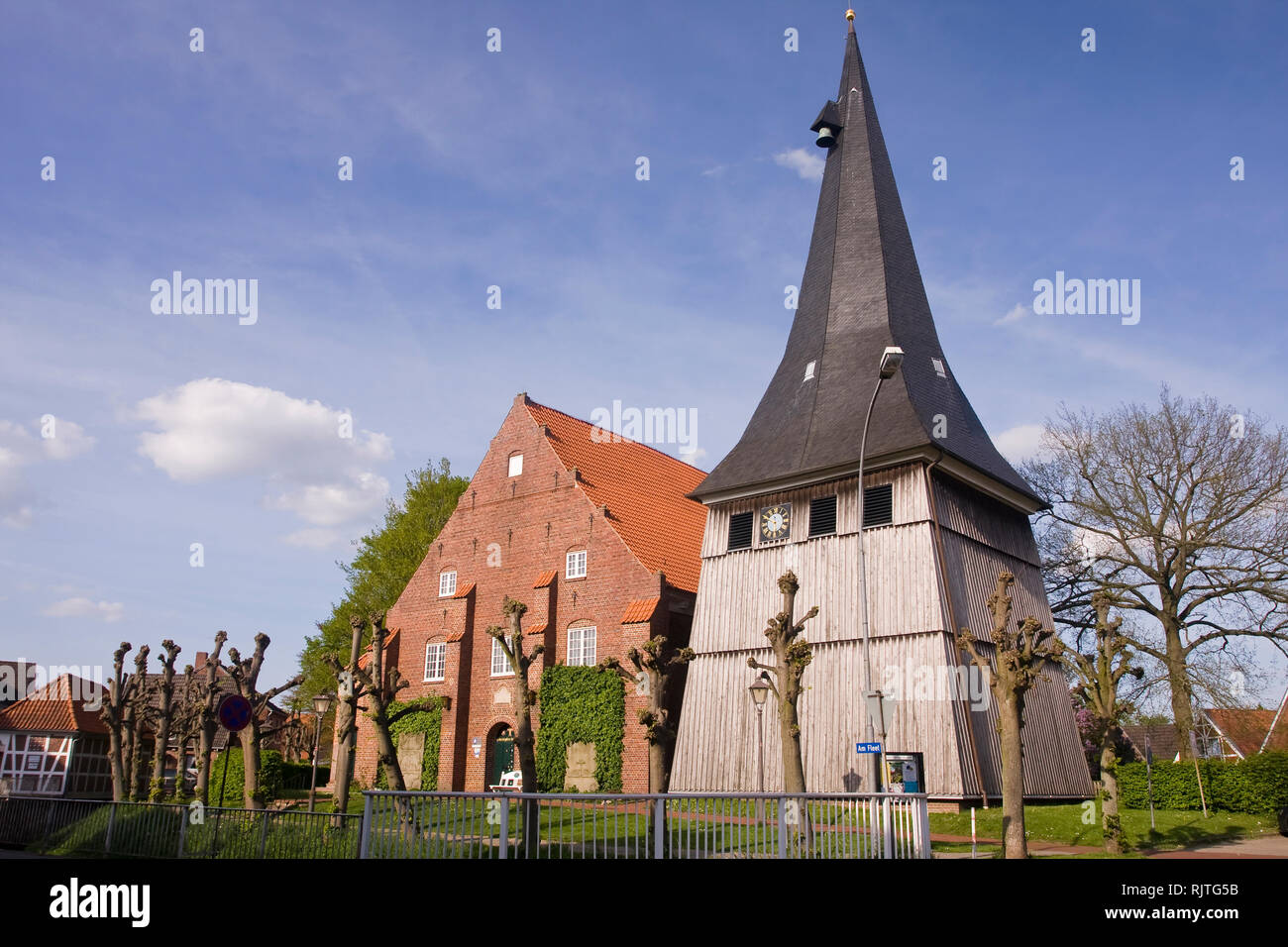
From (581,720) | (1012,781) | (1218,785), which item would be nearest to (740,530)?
(581,720)

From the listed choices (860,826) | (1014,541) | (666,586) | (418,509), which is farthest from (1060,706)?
(418,509)

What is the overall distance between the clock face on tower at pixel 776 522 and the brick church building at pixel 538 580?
4279mm

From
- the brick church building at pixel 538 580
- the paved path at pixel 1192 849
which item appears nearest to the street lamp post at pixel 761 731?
the brick church building at pixel 538 580

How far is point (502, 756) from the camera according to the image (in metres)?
33.9

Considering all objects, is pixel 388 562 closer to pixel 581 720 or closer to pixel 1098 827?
pixel 581 720

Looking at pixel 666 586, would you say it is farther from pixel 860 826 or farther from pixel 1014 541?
pixel 860 826

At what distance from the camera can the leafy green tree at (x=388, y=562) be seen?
48.7 m

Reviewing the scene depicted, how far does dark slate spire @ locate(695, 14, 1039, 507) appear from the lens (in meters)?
27.0

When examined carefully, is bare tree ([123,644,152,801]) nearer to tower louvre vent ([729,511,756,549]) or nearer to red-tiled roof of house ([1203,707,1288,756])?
tower louvre vent ([729,511,756,549])

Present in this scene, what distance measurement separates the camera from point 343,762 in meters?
21.0

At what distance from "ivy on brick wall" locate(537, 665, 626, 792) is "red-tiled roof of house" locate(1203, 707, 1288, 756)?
1015 inches

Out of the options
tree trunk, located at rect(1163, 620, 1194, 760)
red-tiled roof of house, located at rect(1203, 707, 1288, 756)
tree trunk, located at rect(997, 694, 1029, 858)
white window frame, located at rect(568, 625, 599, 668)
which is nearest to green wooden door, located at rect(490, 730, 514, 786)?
white window frame, located at rect(568, 625, 599, 668)

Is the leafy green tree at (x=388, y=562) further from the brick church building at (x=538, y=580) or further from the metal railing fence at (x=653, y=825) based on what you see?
the metal railing fence at (x=653, y=825)
